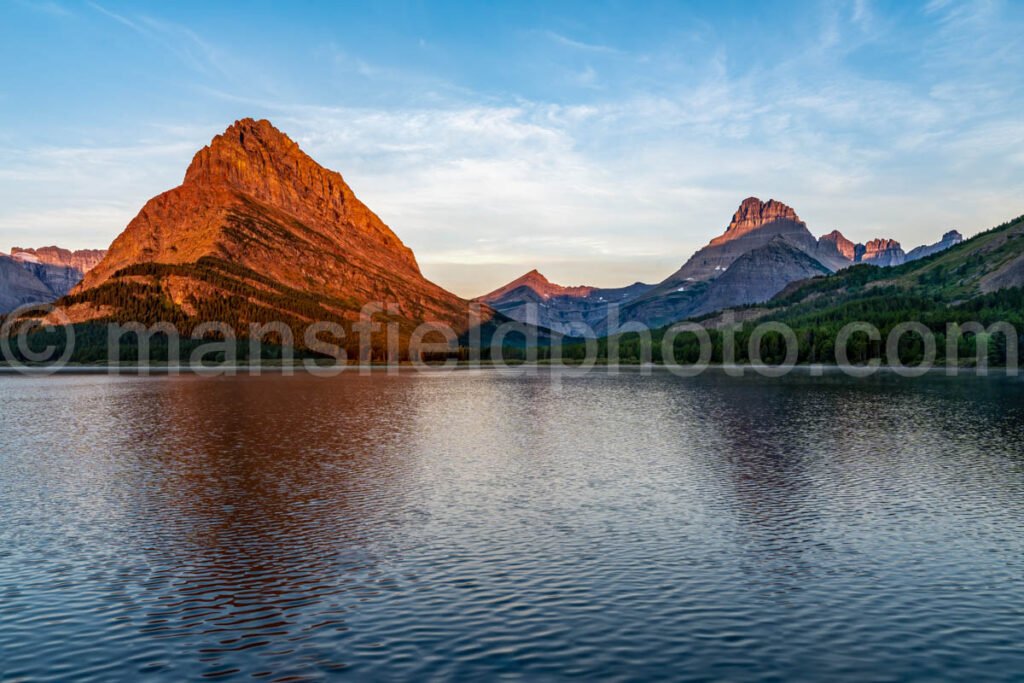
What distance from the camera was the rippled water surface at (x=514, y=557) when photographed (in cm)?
2525

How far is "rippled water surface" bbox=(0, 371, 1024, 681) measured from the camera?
25.2 metres

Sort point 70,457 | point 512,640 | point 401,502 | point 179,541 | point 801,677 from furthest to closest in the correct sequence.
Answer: point 70,457
point 401,502
point 179,541
point 512,640
point 801,677

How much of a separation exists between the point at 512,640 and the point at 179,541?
22099mm

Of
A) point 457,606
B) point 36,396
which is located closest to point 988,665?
point 457,606

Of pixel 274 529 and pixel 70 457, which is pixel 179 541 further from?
pixel 70 457

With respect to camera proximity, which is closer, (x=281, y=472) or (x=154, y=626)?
(x=154, y=626)

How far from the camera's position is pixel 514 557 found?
3641 centimetres

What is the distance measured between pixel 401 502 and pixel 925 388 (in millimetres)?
145270

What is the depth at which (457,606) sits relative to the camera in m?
29.7

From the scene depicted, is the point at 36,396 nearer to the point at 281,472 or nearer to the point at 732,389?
the point at 281,472

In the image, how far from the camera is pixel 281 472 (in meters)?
61.1

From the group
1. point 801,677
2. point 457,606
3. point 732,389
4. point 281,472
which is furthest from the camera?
point 732,389

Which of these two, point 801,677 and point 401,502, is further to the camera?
point 401,502

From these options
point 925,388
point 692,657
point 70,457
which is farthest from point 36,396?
point 925,388
